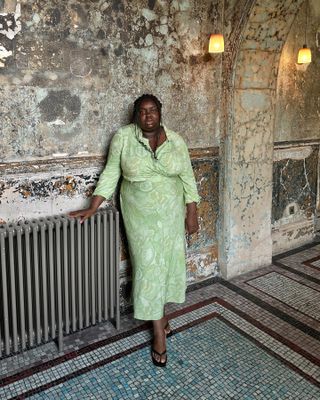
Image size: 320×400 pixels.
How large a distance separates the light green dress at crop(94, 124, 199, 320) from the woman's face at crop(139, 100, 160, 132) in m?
0.10

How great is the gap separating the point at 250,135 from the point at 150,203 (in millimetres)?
1519

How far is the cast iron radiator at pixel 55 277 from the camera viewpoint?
96.2 inches

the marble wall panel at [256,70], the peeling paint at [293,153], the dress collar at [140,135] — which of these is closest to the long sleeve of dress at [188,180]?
the dress collar at [140,135]

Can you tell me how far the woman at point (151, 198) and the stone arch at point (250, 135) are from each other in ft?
3.37

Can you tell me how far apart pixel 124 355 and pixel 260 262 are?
Result: 1904mm

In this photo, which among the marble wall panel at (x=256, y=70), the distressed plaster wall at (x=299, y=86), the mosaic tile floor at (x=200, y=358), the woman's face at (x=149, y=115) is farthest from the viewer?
the distressed plaster wall at (x=299, y=86)

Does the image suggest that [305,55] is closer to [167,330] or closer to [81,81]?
[81,81]

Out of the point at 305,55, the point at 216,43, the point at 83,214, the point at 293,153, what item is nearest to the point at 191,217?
the point at 83,214

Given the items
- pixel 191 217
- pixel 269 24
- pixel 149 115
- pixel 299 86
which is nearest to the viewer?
pixel 149 115

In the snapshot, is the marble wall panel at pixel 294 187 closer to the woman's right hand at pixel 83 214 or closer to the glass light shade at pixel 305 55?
the glass light shade at pixel 305 55

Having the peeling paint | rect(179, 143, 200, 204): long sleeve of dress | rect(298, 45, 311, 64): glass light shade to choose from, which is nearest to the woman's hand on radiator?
rect(179, 143, 200, 204): long sleeve of dress

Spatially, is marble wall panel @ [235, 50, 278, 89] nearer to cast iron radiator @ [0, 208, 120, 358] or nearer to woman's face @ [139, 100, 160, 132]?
woman's face @ [139, 100, 160, 132]

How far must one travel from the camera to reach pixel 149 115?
2537 millimetres

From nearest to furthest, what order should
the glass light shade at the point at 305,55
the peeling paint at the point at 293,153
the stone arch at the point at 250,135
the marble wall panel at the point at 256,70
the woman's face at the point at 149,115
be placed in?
the woman's face at the point at 149,115
the stone arch at the point at 250,135
the marble wall panel at the point at 256,70
the glass light shade at the point at 305,55
the peeling paint at the point at 293,153
